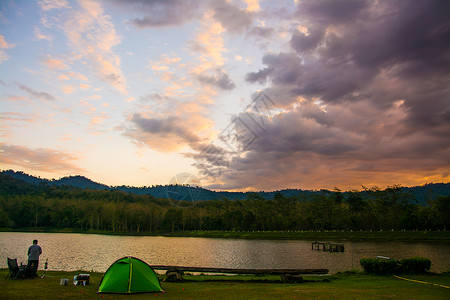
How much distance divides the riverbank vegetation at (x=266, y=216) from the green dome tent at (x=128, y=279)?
10944 centimetres

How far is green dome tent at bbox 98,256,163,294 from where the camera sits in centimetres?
1731

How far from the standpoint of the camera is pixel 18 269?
64.8ft

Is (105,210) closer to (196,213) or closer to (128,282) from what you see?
(196,213)

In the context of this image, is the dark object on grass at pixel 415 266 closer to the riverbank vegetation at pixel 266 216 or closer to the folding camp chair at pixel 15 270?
the folding camp chair at pixel 15 270

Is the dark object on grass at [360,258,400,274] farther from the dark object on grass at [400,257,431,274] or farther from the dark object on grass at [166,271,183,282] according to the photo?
the dark object on grass at [166,271,183,282]

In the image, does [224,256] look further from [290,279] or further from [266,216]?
[266,216]

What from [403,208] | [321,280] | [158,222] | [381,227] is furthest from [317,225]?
[321,280]

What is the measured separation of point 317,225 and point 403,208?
39.7m

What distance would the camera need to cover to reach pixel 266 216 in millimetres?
149500

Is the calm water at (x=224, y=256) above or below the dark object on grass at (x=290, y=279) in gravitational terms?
below

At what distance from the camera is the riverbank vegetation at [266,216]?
11956 cm

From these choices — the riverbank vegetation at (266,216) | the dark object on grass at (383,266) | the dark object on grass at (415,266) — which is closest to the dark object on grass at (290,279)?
the dark object on grass at (383,266)

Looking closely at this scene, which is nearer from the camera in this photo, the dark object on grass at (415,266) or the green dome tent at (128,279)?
the green dome tent at (128,279)

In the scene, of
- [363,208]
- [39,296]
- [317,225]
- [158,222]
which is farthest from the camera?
[158,222]
